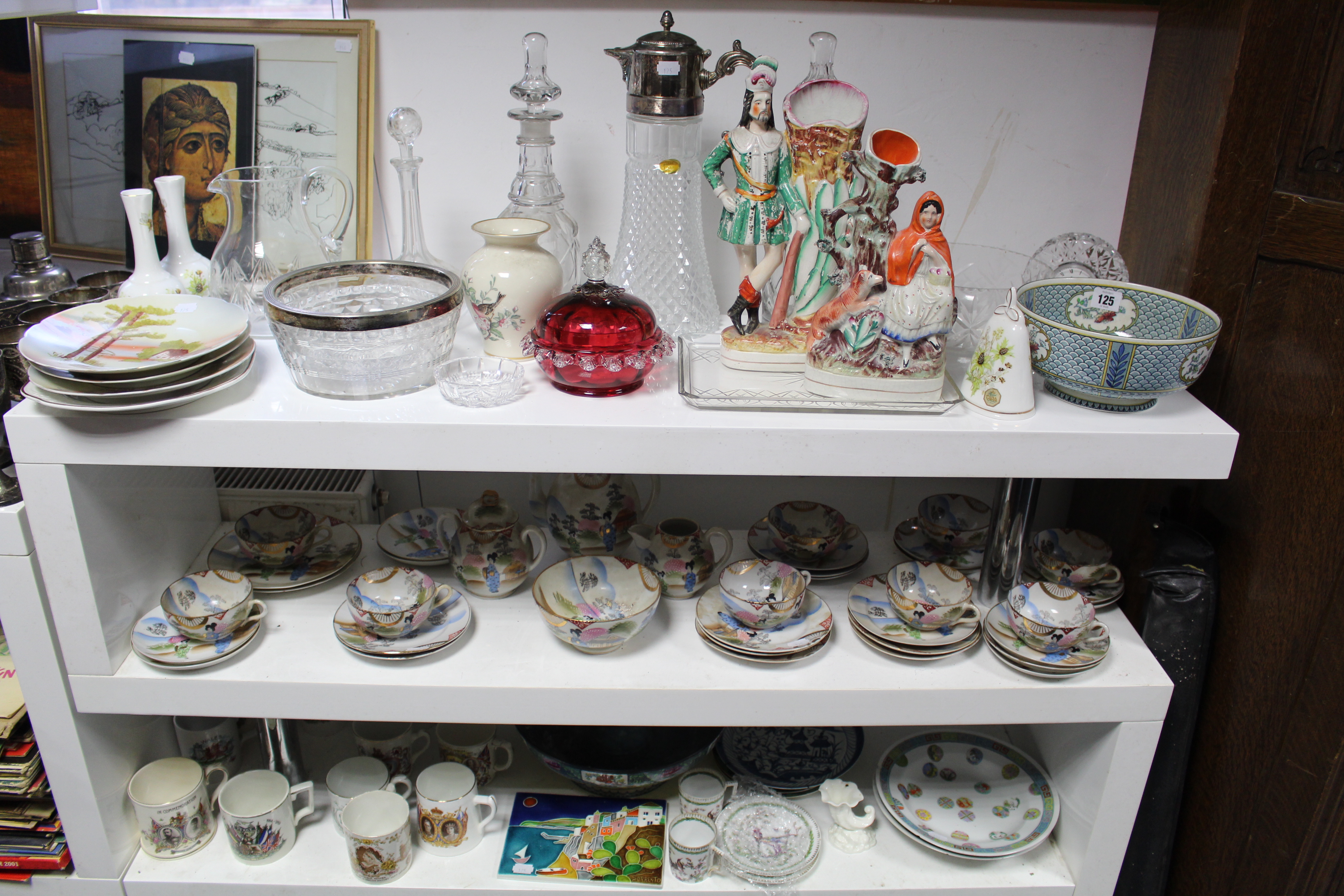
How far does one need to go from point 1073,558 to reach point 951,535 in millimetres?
156

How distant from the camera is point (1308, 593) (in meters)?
1.03

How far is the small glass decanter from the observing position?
1.10 m

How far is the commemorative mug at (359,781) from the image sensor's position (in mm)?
1217

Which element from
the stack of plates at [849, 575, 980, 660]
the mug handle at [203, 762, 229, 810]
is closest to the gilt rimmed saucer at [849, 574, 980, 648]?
the stack of plates at [849, 575, 980, 660]

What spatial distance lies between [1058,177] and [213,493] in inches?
47.8

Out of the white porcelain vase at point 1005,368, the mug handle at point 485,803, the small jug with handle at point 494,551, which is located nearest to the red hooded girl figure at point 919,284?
the white porcelain vase at point 1005,368

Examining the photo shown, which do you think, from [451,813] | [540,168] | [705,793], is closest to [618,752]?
[705,793]

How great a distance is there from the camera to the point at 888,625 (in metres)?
1.12

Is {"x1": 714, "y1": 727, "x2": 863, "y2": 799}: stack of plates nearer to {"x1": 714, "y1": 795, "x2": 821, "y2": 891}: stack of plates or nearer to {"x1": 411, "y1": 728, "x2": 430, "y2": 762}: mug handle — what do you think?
{"x1": 714, "y1": 795, "x2": 821, "y2": 891}: stack of plates

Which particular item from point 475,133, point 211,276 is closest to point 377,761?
point 211,276

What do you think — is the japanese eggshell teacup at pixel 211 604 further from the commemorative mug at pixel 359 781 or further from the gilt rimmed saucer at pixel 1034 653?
the gilt rimmed saucer at pixel 1034 653

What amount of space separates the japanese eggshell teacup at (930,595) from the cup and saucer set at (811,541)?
72 mm

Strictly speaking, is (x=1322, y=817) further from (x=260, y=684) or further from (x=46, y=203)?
(x=46, y=203)

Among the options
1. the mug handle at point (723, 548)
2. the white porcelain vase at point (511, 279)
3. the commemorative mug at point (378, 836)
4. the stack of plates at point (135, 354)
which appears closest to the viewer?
the stack of plates at point (135, 354)
